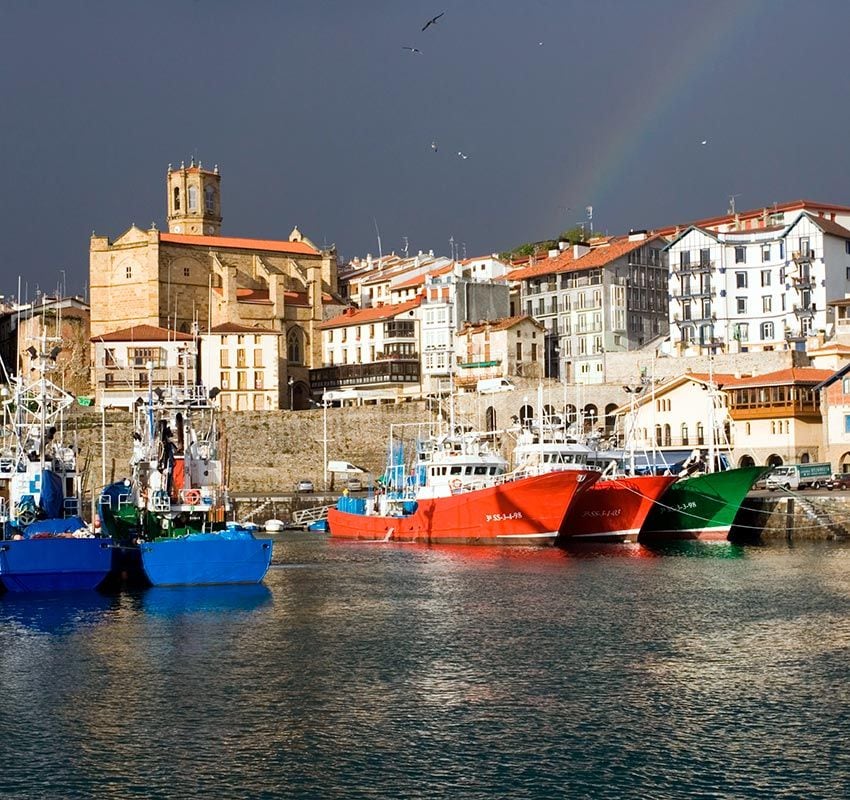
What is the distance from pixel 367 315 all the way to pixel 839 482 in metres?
55.2

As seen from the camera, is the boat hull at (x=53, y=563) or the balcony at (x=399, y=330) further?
the balcony at (x=399, y=330)

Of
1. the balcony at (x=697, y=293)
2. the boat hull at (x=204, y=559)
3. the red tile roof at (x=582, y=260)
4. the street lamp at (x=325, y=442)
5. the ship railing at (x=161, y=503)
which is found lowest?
the boat hull at (x=204, y=559)

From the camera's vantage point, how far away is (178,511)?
47.4 m

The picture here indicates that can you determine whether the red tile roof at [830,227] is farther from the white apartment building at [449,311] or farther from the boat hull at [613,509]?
the boat hull at [613,509]

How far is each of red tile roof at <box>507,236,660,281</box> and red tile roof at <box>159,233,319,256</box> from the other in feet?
80.5

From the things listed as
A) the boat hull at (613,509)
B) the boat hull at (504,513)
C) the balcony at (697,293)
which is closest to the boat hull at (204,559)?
the boat hull at (504,513)

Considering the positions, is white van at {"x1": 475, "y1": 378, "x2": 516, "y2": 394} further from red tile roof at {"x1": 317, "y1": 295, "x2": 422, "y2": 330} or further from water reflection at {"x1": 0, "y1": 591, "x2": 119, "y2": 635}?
water reflection at {"x1": 0, "y1": 591, "x2": 119, "y2": 635}

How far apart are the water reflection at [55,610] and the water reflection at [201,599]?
4.05ft

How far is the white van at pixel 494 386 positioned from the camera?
100250 millimetres

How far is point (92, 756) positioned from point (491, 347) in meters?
82.9

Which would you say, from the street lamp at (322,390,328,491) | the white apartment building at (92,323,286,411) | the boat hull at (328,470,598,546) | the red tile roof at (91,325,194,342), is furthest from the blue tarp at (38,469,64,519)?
the red tile roof at (91,325,194,342)

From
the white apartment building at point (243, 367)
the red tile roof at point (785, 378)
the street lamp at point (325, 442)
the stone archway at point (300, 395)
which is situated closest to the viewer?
the red tile roof at point (785, 378)

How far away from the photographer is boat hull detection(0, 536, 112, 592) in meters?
42.7

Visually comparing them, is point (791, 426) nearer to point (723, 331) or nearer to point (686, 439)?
point (686, 439)
